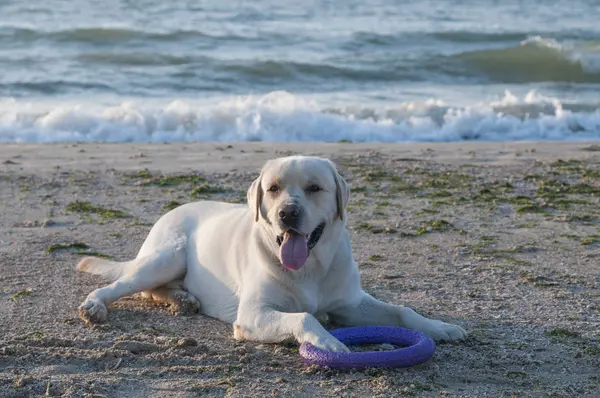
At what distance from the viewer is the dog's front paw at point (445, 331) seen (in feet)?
17.1

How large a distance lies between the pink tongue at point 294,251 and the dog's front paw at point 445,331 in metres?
0.79

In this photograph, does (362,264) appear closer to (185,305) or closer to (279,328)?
(185,305)

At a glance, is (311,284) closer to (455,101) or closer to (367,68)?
(455,101)

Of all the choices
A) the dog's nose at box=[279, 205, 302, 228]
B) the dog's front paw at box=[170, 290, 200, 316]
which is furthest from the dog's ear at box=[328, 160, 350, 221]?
the dog's front paw at box=[170, 290, 200, 316]

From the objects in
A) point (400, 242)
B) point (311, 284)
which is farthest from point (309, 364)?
point (400, 242)

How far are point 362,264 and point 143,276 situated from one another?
1.74m

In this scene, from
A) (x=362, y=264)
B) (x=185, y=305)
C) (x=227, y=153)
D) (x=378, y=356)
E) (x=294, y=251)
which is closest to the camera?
(x=378, y=356)

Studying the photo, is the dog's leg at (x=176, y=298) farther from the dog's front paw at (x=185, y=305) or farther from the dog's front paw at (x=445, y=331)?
the dog's front paw at (x=445, y=331)

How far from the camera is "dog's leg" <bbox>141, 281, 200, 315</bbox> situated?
19.5ft

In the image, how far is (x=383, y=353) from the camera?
469 cm

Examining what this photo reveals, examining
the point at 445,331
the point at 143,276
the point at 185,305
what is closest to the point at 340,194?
the point at 445,331

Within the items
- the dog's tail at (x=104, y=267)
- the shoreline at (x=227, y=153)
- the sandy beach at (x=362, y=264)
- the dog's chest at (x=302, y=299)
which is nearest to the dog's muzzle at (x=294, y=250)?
the dog's chest at (x=302, y=299)

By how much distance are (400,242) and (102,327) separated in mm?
2915

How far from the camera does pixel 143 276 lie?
239 inches
